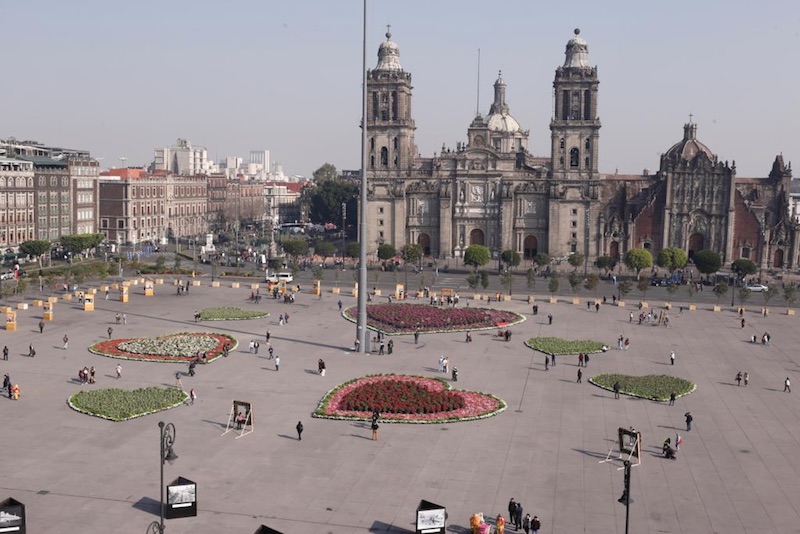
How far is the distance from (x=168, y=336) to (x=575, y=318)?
108 ft

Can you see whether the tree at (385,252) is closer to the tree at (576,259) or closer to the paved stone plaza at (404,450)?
the tree at (576,259)

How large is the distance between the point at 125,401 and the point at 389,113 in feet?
281

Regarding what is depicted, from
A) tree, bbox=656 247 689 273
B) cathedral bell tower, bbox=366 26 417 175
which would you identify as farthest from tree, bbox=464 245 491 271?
cathedral bell tower, bbox=366 26 417 175

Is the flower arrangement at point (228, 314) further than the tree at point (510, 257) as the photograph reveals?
No

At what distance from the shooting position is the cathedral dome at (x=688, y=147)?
128625 mm

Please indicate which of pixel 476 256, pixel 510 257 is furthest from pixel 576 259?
pixel 476 256

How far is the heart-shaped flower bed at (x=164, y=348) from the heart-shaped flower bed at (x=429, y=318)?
13.1 meters

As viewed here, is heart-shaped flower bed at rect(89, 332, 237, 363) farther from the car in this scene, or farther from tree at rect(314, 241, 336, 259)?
the car

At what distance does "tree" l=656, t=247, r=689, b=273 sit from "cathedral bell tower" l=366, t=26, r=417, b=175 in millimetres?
37077

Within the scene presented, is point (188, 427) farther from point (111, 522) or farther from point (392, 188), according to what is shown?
point (392, 188)

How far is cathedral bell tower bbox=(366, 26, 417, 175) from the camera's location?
122562 millimetres

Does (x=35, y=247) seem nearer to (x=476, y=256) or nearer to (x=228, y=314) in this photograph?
(x=228, y=314)

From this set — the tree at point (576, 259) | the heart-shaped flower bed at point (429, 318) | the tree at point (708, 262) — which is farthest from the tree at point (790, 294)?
the tree at point (576, 259)

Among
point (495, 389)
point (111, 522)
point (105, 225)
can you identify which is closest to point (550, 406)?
point (495, 389)
